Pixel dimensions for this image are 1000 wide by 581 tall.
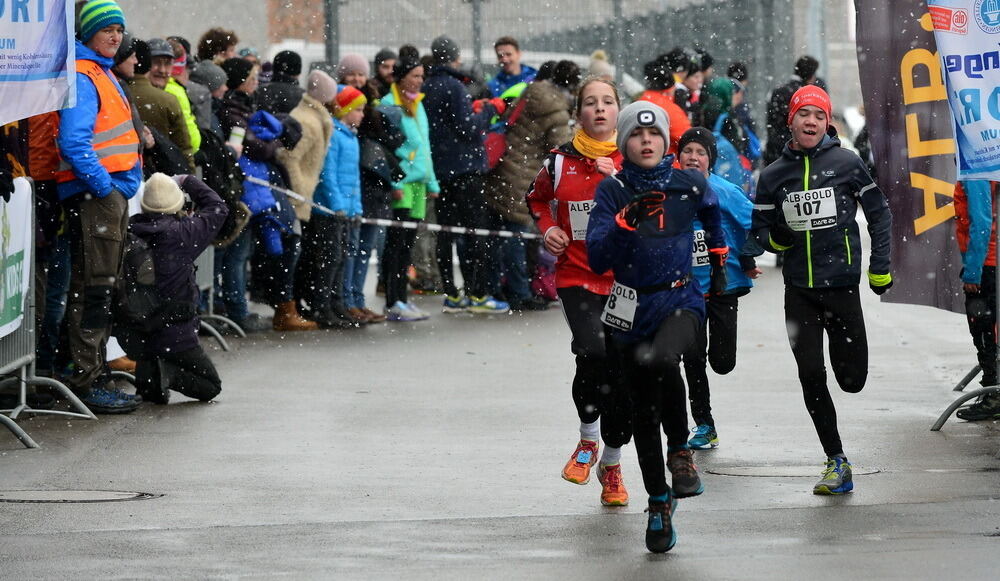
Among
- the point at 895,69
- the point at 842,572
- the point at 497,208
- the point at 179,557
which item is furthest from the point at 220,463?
the point at 497,208

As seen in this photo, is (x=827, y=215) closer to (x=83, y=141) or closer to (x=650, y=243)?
(x=650, y=243)

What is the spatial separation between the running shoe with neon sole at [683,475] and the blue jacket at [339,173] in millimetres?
8383

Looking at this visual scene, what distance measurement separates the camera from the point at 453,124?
53.0 ft

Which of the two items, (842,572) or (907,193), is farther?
(907,193)

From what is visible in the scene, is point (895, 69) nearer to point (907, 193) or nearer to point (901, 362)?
point (907, 193)

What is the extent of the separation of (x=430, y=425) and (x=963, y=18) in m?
3.50

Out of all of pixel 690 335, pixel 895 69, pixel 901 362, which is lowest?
pixel 901 362

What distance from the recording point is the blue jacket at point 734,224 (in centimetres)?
908

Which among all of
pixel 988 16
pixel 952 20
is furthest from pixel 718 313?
pixel 988 16

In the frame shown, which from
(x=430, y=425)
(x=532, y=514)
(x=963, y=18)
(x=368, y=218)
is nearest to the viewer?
(x=532, y=514)

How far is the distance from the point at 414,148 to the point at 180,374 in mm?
5615

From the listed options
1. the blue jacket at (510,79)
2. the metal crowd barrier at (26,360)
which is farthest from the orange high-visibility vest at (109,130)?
the blue jacket at (510,79)

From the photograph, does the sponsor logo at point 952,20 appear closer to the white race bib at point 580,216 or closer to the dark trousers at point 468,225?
the white race bib at point 580,216

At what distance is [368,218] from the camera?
607 inches
